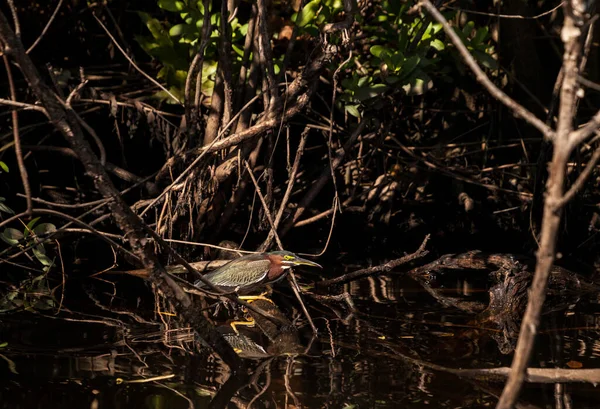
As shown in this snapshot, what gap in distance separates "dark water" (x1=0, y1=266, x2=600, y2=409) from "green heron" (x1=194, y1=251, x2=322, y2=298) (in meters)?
0.33

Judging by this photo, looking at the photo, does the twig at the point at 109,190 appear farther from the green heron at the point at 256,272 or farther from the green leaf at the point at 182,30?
the green leaf at the point at 182,30

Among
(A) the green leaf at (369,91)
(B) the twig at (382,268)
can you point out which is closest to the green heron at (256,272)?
(B) the twig at (382,268)

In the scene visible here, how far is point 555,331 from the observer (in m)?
4.84

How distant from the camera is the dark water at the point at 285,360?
11.6 ft

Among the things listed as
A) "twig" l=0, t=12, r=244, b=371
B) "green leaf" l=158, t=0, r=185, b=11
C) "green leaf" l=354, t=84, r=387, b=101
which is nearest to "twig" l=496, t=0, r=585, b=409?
"twig" l=0, t=12, r=244, b=371

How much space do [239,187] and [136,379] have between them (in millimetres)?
2774

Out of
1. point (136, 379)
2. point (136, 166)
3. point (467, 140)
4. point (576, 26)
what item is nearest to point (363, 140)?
point (467, 140)

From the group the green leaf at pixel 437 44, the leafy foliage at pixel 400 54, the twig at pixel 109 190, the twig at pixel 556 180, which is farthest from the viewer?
the green leaf at pixel 437 44

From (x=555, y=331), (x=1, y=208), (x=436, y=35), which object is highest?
(x=436, y=35)

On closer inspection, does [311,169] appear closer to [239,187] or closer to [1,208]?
[239,187]

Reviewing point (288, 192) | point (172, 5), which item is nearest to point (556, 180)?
point (288, 192)

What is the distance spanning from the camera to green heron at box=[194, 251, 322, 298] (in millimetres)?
5312

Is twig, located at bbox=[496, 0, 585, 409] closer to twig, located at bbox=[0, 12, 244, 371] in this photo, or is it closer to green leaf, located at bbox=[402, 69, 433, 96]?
twig, located at bbox=[0, 12, 244, 371]

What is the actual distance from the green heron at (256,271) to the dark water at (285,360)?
33 centimetres
